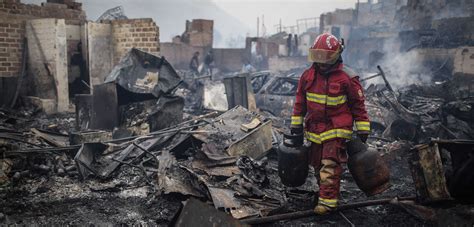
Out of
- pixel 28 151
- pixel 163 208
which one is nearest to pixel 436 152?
pixel 163 208

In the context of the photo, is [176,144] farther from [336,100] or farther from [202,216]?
[336,100]

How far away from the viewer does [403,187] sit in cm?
494

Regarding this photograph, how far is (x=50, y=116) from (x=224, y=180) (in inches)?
241

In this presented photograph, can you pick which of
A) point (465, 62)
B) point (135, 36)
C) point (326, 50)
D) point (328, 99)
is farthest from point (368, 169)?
point (465, 62)

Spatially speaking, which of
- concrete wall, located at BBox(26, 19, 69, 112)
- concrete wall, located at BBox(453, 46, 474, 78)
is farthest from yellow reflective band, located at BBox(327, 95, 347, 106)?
concrete wall, located at BBox(453, 46, 474, 78)

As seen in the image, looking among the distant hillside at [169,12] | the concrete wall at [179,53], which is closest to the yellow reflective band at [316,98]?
the concrete wall at [179,53]

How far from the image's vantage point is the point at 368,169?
357cm

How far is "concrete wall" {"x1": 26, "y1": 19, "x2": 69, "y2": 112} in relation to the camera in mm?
8602

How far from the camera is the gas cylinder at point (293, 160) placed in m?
3.85

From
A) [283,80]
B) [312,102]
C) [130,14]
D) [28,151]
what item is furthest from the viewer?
[130,14]

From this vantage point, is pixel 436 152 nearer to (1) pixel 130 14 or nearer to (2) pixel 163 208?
(2) pixel 163 208

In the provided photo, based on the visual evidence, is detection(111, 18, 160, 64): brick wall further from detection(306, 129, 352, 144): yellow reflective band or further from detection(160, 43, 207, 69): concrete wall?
detection(160, 43, 207, 69): concrete wall

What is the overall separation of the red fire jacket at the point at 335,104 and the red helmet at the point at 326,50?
0.15 metres

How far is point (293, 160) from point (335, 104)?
2.57 feet
